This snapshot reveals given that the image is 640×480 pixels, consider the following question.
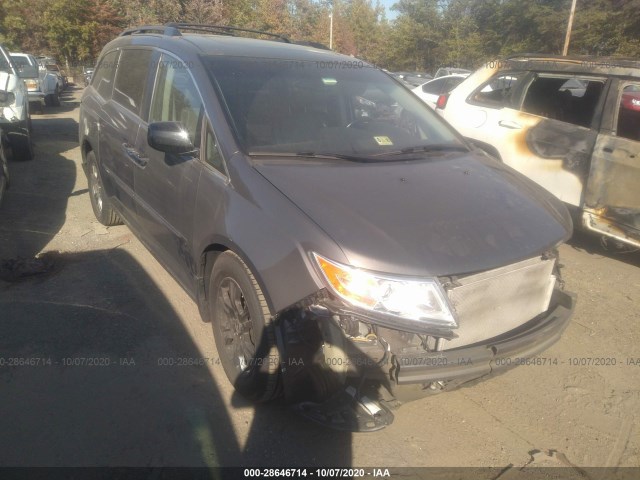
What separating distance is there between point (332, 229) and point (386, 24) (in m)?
52.3

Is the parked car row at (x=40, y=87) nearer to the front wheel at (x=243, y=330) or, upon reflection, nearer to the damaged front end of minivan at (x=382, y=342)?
the front wheel at (x=243, y=330)

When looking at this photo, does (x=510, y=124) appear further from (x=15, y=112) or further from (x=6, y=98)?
(x=15, y=112)

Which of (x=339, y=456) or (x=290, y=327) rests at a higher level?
(x=290, y=327)

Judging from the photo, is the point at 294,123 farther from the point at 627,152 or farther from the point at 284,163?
the point at 627,152

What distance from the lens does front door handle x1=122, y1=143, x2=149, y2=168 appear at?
3499mm

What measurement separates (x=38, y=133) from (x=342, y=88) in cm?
969

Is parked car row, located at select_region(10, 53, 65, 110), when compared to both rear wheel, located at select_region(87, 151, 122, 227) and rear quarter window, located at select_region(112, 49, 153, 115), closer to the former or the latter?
rear wheel, located at select_region(87, 151, 122, 227)

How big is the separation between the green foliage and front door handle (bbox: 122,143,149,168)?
49.9 ft

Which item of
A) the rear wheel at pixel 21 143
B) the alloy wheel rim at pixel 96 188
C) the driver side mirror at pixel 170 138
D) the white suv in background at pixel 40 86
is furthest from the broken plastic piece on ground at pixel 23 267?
the white suv in background at pixel 40 86

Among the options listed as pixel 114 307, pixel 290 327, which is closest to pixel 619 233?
pixel 290 327

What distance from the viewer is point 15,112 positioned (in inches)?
289

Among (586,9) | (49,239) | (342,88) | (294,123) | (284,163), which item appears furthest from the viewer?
(586,9)

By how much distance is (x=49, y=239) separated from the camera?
4.79m

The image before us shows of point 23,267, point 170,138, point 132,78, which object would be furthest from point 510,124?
point 23,267
